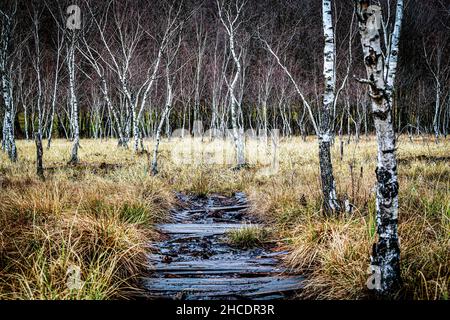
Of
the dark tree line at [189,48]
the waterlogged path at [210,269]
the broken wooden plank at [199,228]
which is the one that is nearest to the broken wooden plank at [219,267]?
the waterlogged path at [210,269]

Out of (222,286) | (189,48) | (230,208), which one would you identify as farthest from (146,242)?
(189,48)

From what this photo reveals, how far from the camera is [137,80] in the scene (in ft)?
75.0

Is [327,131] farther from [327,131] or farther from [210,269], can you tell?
[210,269]

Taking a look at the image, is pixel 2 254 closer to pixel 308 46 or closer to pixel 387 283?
pixel 387 283

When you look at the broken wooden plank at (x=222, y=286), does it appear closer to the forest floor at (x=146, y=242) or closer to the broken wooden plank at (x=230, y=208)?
the forest floor at (x=146, y=242)

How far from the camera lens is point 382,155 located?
8.57ft

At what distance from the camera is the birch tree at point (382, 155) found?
251 cm

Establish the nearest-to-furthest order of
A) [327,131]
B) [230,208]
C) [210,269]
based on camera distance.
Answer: [210,269] < [327,131] < [230,208]

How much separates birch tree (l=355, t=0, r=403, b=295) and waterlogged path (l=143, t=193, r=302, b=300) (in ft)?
2.94

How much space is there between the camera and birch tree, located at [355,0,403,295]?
2.51m

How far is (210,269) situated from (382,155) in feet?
7.08

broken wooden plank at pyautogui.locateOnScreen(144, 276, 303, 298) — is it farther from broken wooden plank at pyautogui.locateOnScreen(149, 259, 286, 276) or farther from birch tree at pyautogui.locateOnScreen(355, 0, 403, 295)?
birch tree at pyautogui.locateOnScreen(355, 0, 403, 295)

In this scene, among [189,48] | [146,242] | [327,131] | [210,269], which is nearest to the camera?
[210,269]
